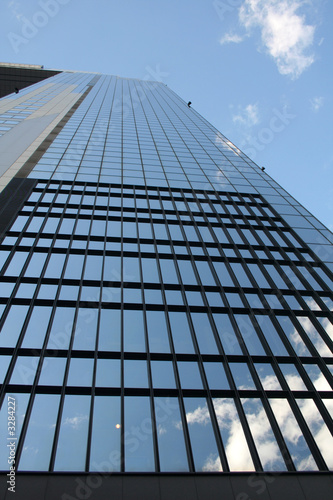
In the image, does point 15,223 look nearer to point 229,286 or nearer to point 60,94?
point 229,286

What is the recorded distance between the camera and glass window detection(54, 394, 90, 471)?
9.31 meters

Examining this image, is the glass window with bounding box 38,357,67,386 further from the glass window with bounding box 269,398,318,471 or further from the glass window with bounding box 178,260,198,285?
the glass window with bounding box 178,260,198,285

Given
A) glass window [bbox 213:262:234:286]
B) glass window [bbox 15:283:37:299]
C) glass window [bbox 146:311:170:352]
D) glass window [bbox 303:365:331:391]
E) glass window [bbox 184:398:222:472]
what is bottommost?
glass window [bbox 184:398:222:472]

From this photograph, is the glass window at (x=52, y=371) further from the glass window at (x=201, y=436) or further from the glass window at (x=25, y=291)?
the glass window at (x=201, y=436)

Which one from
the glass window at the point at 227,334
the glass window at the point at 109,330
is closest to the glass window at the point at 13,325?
the glass window at the point at 109,330

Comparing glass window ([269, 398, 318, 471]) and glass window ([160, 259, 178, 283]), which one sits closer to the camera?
glass window ([269, 398, 318, 471])

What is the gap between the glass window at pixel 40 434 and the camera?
9.21 m

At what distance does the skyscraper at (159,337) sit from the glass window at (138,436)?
4cm

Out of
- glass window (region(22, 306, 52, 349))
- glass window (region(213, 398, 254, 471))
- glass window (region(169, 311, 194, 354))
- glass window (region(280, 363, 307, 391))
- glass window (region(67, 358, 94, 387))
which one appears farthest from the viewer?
glass window (region(169, 311, 194, 354))

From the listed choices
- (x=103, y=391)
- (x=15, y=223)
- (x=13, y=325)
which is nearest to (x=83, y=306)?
(x=13, y=325)

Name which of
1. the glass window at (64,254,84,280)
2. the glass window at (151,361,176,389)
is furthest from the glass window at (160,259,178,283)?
the glass window at (151,361,176,389)

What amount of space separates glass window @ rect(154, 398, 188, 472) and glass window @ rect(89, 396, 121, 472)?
1.12 meters

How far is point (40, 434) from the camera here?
9.92 metres
